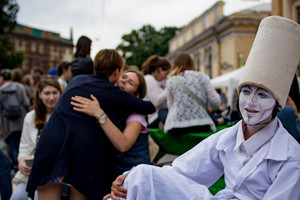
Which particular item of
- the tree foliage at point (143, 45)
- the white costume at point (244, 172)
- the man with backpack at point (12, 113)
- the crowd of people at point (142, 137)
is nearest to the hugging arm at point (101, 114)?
the crowd of people at point (142, 137)

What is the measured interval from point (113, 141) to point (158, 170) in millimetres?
809

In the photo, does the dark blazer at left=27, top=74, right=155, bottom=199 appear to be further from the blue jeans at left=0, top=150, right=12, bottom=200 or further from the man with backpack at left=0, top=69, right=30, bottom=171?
the man with backpack at left=0, top=69, right=30, bottom=171

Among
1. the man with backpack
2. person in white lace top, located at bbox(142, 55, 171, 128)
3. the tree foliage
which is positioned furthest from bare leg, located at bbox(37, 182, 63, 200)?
the tree foliage

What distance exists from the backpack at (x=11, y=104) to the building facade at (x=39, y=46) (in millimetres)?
48047

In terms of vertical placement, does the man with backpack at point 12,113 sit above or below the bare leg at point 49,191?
above

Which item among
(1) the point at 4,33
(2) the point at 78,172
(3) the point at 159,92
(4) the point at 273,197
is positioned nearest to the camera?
(4) the point at 273,197

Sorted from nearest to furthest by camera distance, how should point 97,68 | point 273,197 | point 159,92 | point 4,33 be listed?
1. point 273,197
2. point 97,68
3. point 159,92
4. point 4,33

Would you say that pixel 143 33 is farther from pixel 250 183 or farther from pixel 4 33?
pixel 250 183

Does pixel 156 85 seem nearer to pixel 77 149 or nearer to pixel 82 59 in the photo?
pixel 82 59

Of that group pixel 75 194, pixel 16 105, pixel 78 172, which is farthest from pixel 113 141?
pixel 16 105

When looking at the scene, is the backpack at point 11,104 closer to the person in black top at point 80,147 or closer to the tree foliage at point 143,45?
the person in black top at point 80,147

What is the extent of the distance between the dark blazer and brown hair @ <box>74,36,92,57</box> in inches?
50.6

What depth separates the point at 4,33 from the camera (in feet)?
75.4

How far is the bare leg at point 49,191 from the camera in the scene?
2.25m
